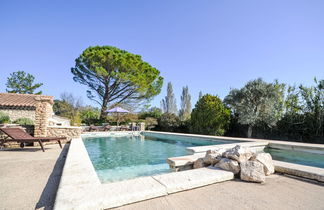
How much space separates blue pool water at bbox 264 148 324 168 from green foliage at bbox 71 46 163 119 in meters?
13.4

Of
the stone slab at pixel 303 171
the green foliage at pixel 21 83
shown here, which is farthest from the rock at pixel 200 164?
the green foliage at pixel 21 83

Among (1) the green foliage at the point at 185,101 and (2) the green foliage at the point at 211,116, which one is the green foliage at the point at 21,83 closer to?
(1) the green foliage at the point at 185,101

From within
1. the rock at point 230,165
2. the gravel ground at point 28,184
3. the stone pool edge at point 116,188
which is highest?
the rock at point 230,165

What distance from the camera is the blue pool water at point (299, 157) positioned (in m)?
4.93

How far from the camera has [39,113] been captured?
5895 mm

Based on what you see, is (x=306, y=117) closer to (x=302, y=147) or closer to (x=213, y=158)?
(x=302, y=147)

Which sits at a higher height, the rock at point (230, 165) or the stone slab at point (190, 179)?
the rock at point (230, 165)

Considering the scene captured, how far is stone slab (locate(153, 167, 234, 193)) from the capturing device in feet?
6.20

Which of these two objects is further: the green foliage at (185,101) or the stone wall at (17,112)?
the green foliage at (185,101)

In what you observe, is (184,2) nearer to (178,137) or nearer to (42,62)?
(178,137)

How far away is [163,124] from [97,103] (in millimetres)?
8475

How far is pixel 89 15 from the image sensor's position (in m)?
9.20

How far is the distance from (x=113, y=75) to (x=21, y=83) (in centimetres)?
2434

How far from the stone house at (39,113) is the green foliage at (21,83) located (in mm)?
21236
